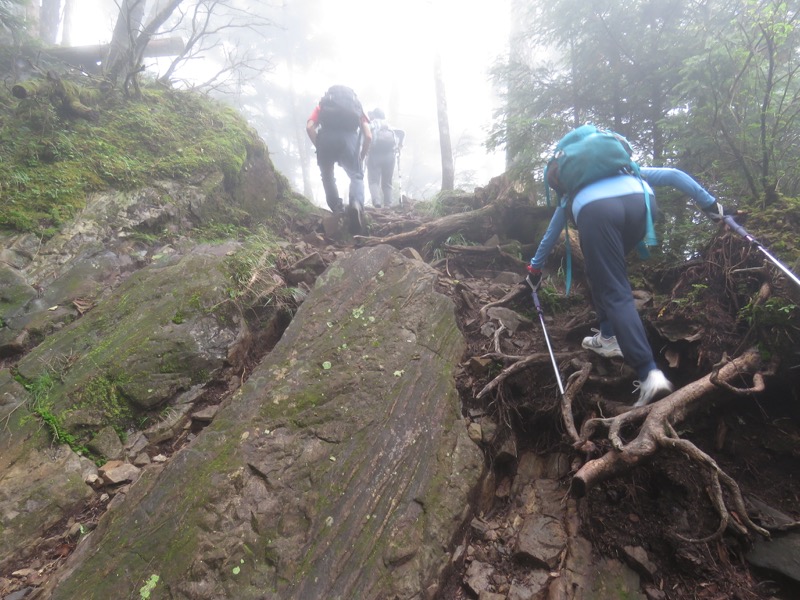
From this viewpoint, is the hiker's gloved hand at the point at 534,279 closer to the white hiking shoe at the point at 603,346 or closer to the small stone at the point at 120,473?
the white hiking shoe at the point at 603,346

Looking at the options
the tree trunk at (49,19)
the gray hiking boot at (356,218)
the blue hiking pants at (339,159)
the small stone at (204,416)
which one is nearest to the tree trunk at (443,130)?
the blue hiking pants at (339,159)

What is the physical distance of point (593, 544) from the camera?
2.53m

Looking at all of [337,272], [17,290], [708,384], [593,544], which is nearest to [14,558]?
[17,290]

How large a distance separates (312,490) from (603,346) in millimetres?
2869

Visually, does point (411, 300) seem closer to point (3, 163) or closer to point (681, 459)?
point (681, 459)

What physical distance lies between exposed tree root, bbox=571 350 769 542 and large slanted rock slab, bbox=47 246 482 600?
3.03ft

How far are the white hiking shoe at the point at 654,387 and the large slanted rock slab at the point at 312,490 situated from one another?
138cm

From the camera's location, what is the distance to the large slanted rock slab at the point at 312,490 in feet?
7.73

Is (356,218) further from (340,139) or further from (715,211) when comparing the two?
(715,211)

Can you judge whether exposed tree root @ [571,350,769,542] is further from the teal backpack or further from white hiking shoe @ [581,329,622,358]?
the teal backpack

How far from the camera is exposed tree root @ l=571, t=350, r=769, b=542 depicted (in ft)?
7.25

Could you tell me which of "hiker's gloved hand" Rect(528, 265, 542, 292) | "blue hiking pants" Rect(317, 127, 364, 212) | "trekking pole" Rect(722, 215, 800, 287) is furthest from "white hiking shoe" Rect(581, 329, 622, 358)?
"blue hiking pants" Rect(317, 127, 364, 212)

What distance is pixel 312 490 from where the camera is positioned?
9.01 ft

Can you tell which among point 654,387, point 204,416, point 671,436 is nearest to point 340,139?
point 204,416
